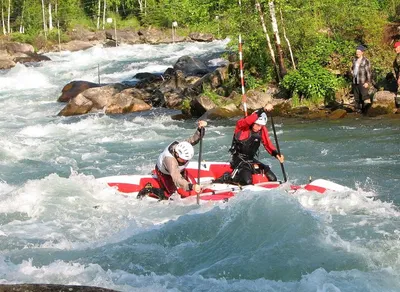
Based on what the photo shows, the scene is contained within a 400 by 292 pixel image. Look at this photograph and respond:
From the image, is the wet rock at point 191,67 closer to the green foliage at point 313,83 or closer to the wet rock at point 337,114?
the green foliage at point 313,83

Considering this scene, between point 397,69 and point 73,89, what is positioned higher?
point 397,69

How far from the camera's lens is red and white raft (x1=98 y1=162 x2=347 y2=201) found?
880 centimetres

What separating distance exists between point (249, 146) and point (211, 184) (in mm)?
806

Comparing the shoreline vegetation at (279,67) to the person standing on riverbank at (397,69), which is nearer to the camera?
the person standing on riverbank at (397,69)

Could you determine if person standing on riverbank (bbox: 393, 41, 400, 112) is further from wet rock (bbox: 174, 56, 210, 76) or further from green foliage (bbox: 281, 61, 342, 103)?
wet rock (bbox: 174, 56, 210, 76)

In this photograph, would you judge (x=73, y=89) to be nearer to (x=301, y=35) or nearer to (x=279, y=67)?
(x=279, y=67)

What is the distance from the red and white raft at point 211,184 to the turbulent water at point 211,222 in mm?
179

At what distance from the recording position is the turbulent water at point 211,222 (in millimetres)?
6121

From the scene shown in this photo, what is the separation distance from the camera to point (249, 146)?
9.39 metres

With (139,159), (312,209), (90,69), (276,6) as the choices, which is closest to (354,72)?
(276,6)

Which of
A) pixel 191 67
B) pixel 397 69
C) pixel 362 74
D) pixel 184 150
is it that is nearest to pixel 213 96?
pixel 362 74

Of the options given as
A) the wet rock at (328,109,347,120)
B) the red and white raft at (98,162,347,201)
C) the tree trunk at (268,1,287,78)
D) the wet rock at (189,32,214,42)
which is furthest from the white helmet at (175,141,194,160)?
the wet rock at (189,32,214,42)

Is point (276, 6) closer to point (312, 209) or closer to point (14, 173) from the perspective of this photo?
point (14, 173)

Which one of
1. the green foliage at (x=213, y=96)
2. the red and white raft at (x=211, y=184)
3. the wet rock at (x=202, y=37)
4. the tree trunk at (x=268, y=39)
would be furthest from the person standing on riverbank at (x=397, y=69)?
the wet rock at (x=202, y=37)
